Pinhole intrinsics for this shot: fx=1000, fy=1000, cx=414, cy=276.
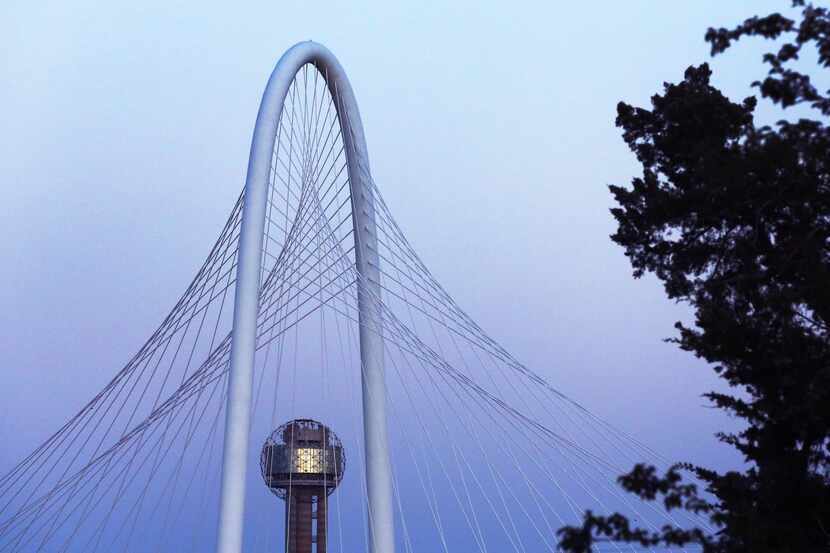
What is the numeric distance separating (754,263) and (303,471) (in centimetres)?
3780

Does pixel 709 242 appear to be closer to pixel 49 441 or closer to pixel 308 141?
pixel 308 141

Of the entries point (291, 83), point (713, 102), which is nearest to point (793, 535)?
point (713, 102)

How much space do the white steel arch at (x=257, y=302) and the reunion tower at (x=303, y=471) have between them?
31367 millimetres

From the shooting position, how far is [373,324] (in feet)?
60.4

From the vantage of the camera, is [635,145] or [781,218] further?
[635,145]

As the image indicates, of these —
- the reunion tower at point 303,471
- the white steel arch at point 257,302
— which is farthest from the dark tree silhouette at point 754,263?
the reunion tower at point 303,471

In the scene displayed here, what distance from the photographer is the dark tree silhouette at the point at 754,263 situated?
8.37 m

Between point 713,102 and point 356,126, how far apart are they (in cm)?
678

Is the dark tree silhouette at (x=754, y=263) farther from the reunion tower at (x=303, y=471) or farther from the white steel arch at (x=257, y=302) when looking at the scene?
the reunion tower at (x=303, y=471)

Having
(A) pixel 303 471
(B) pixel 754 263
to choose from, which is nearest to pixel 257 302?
(B) pixel 754 263

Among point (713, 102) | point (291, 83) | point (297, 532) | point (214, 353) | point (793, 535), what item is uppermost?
point (297, 532)

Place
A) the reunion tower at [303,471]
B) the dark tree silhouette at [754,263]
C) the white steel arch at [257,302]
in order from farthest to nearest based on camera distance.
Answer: the reunion tower at [303,471], the white steel arch at [257,302], the dark tree silhouette at [754,263]

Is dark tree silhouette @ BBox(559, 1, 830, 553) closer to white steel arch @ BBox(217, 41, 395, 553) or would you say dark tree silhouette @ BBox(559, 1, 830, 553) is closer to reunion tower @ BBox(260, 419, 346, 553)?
white steel arch @ BBox(217, 41, 395, 553)

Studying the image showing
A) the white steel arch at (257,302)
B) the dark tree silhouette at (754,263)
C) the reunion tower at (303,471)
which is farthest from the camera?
the reunion tower at (303,471)
